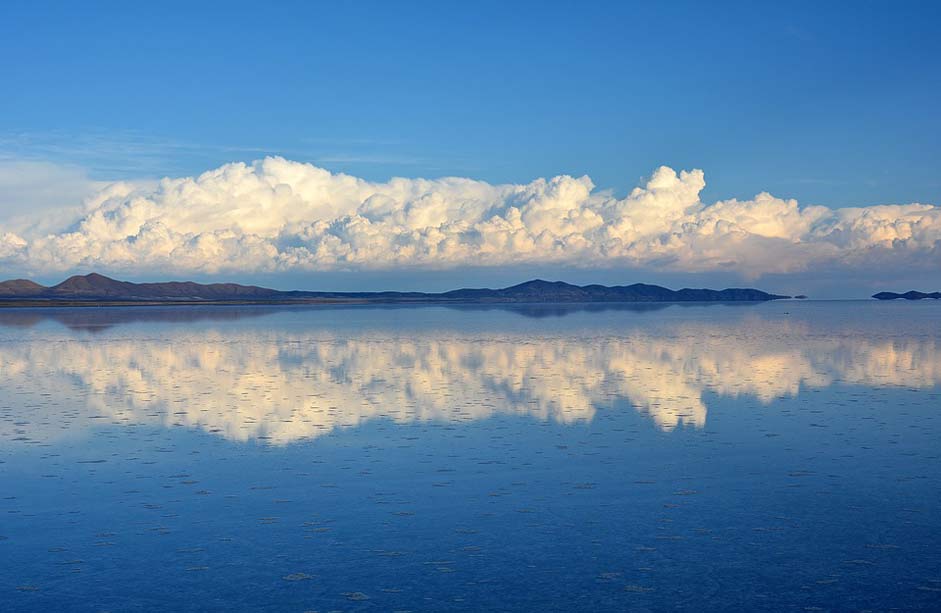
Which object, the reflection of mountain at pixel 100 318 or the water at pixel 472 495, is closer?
the water at pixel 472 495

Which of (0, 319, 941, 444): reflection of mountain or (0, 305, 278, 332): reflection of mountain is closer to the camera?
(0, 319, 941, 444): reflection of mountain

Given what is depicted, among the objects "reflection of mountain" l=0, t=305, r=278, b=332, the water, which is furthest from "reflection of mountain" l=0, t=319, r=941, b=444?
"reflection of mountain" l=0, t=305, r=278, b=332

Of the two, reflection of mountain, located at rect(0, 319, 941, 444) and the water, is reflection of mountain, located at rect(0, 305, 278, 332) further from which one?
the water

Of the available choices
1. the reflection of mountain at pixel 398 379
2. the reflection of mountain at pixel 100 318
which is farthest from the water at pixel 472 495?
the reflection of mountain at pixel 100 318

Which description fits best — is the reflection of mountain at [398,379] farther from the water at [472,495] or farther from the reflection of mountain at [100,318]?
the reflection of mountain at [100,318]

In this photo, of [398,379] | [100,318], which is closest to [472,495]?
[398,379]

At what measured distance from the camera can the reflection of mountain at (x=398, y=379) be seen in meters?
25.6

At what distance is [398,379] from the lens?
3503 cm

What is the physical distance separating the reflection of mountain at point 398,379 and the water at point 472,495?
0.81 ft

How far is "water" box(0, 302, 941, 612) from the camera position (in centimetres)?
1145

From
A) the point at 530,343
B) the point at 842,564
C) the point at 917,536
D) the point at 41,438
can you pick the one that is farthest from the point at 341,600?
the point at 530,343

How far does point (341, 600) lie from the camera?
11.0 m

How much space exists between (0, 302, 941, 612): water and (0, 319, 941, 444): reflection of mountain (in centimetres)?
25

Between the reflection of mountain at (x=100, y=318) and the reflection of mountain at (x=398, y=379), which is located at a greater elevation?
the reflection of mountain at (x=398, y=379)
